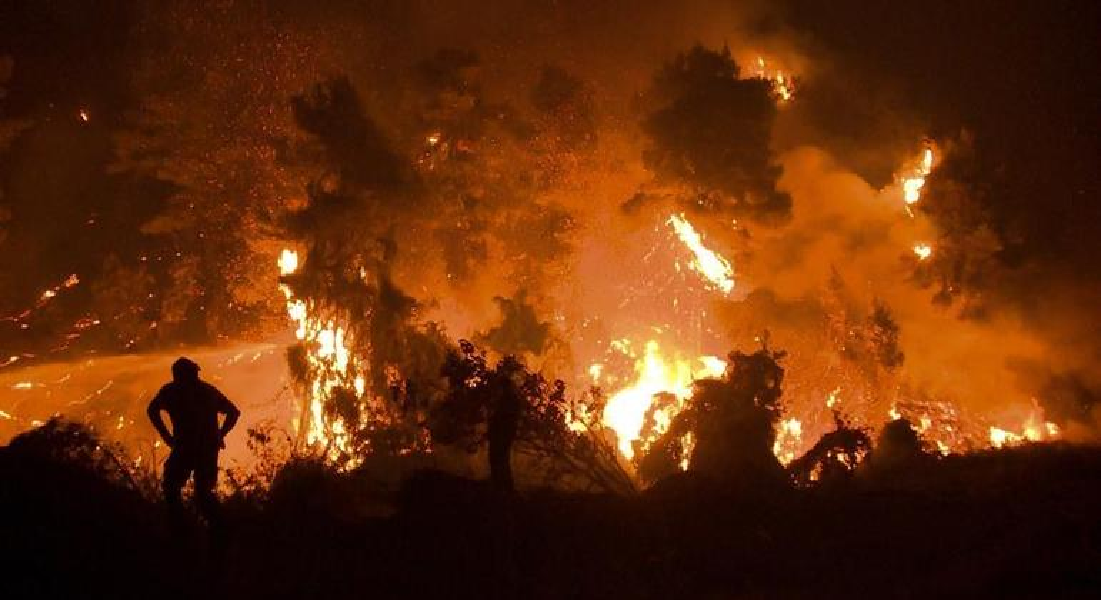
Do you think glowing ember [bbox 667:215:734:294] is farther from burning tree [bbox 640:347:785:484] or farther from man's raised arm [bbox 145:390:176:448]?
man's raised arm [bbox 145:390:176:448]

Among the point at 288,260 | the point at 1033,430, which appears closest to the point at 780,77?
the point at 1033,430

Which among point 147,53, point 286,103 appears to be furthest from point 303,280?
point 147,53

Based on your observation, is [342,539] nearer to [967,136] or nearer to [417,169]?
[417,169]

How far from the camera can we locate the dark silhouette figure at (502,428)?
27.9ft

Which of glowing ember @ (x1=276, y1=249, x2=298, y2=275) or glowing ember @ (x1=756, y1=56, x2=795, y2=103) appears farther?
glowing ember @ (x1=756, y1=56, x2=795, y2=103)

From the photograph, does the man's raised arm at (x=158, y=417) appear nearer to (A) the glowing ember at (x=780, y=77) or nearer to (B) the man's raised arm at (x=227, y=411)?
(B) the man's raised arm at (x=227, y=411)

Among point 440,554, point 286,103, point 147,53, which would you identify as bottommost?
point 440,554

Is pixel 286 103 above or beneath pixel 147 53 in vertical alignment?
beneath

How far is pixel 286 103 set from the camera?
2041 cm

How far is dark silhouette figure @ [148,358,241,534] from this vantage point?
269 inches

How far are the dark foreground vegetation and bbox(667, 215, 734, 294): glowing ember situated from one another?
13290 mm

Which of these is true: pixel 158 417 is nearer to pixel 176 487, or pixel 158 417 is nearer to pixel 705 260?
pixel 176 487

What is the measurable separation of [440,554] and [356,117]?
1339 cm


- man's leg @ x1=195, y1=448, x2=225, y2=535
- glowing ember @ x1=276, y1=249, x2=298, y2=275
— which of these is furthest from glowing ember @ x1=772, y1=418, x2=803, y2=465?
man's leg @ x1=195, y1=448, x2=225, y2=535
